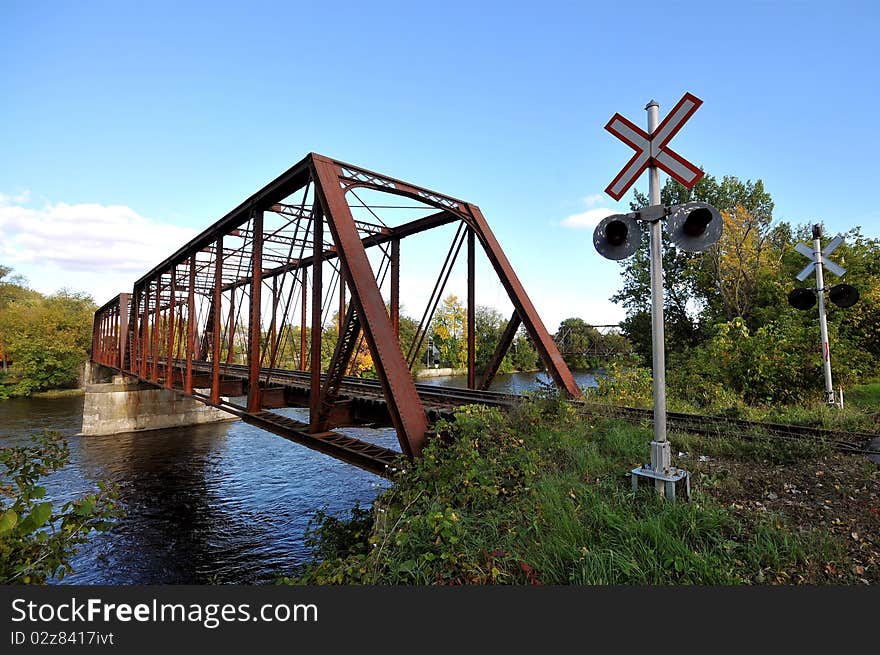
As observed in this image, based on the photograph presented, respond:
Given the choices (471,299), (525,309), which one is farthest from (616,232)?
(471,299)

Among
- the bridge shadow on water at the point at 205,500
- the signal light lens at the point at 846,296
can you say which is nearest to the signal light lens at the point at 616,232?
the bridge shadow on water at the point at 205,500

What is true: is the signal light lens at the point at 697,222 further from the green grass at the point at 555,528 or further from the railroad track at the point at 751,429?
the railroad track at the point at 751,429

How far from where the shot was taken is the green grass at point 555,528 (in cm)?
334

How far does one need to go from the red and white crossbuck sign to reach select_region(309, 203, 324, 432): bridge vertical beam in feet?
19.2

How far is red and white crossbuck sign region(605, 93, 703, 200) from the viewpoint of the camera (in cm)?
448

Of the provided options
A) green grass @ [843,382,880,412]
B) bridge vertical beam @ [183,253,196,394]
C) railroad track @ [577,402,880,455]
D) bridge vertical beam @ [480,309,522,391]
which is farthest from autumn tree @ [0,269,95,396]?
green grass @ [843,382,880,412]

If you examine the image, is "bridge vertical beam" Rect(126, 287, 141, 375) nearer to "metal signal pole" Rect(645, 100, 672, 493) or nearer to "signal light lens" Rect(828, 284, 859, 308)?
"metal signal pole" Rect(645, 100, 672, 493)

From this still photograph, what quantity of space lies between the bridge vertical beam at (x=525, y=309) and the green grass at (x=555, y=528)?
3.55m

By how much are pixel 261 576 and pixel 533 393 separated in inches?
328

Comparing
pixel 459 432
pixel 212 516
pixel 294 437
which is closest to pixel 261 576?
pixel 294 437

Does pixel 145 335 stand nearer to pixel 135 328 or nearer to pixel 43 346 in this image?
pixel 135 328

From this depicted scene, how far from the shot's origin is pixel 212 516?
15.2m

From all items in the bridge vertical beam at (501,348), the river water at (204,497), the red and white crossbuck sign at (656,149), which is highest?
the red and white crossbuck sign at (656,149)

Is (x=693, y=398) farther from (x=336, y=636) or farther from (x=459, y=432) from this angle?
(x=336, y=636)
